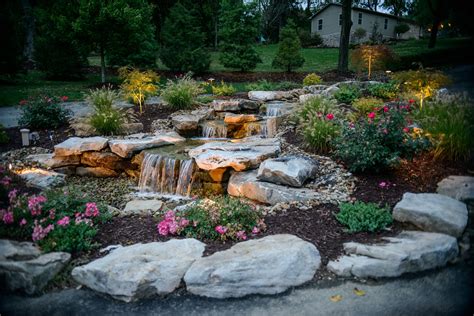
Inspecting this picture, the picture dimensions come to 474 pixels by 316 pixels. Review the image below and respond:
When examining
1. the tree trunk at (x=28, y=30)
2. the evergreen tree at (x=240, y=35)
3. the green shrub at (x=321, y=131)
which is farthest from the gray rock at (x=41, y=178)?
the tree trunk at (x=28, y=30)

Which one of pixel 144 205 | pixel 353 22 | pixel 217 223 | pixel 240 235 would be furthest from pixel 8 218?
pixel 353 22

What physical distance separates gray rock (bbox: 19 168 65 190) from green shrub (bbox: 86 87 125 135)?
1936mm

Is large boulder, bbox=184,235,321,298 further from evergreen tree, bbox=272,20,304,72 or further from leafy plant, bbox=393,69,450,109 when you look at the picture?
evergreen tree, bbox=272,20,304,72

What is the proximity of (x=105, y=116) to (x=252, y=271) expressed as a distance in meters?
6.38

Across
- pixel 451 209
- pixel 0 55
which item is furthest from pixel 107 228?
pixel 0 55

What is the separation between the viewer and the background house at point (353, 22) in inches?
1433

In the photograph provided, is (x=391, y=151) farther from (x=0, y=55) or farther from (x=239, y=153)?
(x=0, y=55)

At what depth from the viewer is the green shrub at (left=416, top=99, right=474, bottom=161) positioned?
16.8ft

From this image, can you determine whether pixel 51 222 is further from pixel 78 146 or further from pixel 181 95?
pixel 181 95

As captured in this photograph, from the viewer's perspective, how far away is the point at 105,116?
8.41m

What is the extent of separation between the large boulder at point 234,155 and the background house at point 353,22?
32.7 metres

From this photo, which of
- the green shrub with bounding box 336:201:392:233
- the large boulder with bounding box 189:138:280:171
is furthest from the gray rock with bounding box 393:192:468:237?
the large boulder with bounding box 189:138:280:171

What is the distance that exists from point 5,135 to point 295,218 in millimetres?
7287

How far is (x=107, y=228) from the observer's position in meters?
4.39
